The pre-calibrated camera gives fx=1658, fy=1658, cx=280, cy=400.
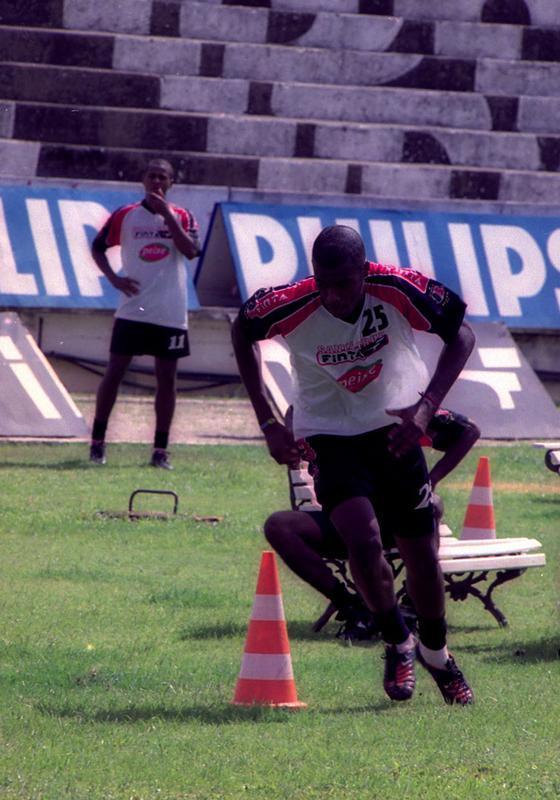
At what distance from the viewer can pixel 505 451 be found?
15.5 m

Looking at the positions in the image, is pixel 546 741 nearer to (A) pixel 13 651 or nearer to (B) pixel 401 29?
(A) pixel 13 651

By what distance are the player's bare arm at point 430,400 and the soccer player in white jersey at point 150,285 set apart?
24.1 ft

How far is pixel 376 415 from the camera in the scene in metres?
6.52

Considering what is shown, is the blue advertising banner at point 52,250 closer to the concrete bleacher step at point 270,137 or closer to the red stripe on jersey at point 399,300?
the concrete bleacher step at point 270,137

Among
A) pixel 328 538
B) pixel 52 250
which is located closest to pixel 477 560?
pixel 328 538

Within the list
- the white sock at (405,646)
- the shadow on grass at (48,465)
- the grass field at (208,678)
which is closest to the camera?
the grass field at (208,678)

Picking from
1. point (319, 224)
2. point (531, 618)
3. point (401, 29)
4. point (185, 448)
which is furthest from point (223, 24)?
point (531, 618)

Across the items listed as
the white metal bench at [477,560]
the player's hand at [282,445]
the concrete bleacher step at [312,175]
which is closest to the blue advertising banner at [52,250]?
the concrete bleacher step at [312,175]

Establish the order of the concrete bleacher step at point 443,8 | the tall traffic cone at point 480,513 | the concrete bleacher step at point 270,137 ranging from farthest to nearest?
the concrete bleacher step at point 443,8
the concrete bleacher step at point 270,137
the tall traffic cone at point 480,513

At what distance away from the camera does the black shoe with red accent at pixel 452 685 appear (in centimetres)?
647

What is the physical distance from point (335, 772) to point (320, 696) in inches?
57.2

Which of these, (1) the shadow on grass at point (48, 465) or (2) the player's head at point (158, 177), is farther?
(2) the player's head at point (158, 177)

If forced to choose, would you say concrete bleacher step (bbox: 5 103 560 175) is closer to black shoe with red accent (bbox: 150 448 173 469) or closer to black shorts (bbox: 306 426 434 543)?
black shoe with red accent (bbox: 150 448 173 469)

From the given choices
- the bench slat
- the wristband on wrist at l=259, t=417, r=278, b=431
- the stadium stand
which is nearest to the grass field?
the bench slat
